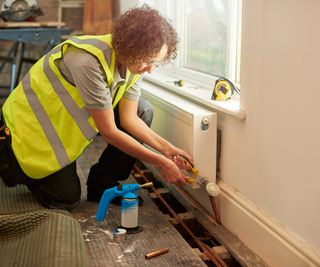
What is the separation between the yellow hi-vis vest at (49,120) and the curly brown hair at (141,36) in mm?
173

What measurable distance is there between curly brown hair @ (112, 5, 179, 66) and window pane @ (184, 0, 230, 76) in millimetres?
603

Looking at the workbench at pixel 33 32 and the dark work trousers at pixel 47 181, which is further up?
the workbench at pixel 33 32

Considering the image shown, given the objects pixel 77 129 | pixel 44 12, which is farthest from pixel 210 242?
pixel 44 12

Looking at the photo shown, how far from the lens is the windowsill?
6.76ft

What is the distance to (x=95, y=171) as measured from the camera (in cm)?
245

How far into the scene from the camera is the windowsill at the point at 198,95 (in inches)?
81.1

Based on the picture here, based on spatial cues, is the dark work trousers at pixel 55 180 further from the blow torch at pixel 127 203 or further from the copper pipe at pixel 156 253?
the copper pipe at pixel 156 253

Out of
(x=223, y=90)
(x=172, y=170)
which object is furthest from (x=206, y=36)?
(x=172, y=170)

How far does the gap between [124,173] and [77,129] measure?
17.9 inches

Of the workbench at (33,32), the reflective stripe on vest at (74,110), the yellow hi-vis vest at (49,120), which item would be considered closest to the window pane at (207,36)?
the yellow hi-vis vest at (49,120)

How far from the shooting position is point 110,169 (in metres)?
2.43

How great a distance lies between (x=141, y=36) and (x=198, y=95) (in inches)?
24.4

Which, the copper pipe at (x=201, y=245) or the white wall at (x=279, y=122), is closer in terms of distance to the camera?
the white wall at (x=279, y=122)

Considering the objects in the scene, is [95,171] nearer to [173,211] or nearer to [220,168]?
[173,211]
